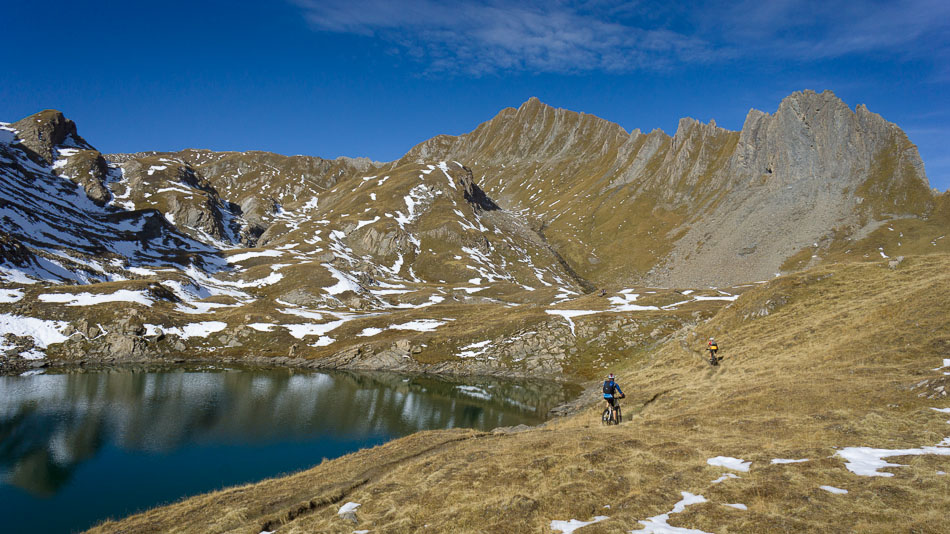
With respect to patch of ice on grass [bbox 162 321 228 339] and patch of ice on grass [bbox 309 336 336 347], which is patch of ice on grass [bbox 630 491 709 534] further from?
patch of ice on grass [bbox 162 321 228 339]

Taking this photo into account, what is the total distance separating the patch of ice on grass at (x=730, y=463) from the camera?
1837 cm

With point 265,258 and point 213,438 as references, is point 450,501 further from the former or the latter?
point 265,258

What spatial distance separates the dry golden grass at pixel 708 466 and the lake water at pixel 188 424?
1389 cm

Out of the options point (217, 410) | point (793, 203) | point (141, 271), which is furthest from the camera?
point (793, 203)

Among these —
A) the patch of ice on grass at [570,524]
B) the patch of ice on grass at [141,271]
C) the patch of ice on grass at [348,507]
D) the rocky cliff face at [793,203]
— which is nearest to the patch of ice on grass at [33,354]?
the patch of ice on grass at [141,271]

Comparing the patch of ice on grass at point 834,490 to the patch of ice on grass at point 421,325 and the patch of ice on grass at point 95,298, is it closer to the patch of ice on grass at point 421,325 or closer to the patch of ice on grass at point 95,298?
the patch of ice on grass at point 421,325

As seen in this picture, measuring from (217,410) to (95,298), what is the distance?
60931 mm

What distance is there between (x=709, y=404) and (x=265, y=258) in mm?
161183

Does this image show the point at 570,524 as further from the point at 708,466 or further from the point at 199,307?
the point at 199,307

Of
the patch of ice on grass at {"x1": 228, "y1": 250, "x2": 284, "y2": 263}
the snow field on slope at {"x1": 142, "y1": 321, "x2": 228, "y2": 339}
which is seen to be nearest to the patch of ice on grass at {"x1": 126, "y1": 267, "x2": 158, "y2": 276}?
the patch of ice on grass at {"x1": 228, "y1": 250, "x2": 284, "y2": 263}

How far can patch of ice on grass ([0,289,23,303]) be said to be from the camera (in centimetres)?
8750

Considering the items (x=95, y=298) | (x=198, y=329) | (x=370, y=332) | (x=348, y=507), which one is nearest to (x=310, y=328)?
(x=370, y=332)

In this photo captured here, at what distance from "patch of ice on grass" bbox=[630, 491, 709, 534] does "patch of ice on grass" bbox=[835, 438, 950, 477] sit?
18.7ft

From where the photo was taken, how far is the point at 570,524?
15.2 metres
